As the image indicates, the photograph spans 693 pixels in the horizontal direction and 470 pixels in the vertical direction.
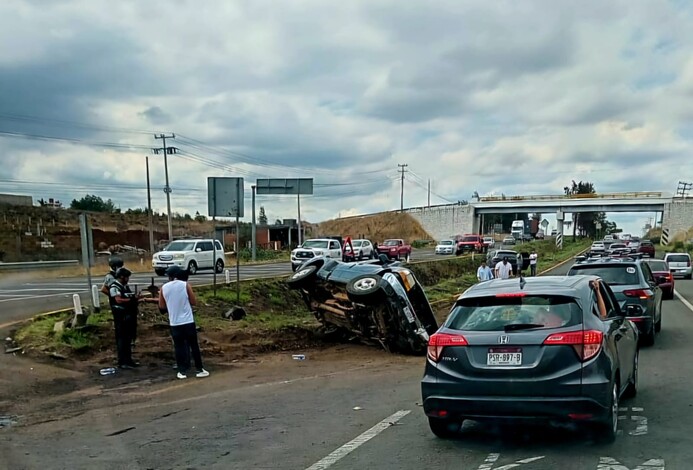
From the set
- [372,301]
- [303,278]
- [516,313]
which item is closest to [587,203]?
[303,278]

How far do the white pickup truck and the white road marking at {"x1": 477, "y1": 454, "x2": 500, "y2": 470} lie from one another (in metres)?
28.2

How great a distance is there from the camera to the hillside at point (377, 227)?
105 m

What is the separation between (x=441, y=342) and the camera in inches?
267

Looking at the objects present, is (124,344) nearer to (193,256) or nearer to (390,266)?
(390,266)

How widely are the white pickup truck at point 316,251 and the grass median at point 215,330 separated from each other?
1407 cm

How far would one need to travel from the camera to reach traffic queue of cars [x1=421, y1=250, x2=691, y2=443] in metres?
6.26

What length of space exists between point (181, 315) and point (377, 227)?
98.4 metres

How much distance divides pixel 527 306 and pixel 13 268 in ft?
104

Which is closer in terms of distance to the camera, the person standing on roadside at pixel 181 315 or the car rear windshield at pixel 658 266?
the person standing on roadside at pixel 181 315

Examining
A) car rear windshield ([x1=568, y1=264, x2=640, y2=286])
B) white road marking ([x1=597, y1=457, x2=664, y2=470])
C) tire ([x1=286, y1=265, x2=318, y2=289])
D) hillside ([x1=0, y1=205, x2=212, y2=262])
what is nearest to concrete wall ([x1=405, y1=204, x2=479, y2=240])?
hillside ([x1=0, y1=205, x2=212, y2=262])

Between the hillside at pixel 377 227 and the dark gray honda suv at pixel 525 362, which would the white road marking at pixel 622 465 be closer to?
the dark gray honda suv at pixel 525 362

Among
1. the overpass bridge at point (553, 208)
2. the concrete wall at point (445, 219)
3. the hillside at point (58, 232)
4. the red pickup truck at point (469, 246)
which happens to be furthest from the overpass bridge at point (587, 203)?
the hillside at point (58, 232)

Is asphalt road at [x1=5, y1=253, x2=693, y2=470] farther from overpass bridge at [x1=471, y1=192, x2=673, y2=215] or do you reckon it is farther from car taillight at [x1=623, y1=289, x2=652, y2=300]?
overpass bridge at [x1=471, y1=192, x2=673, y2=215]

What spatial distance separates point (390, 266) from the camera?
1334 cm
